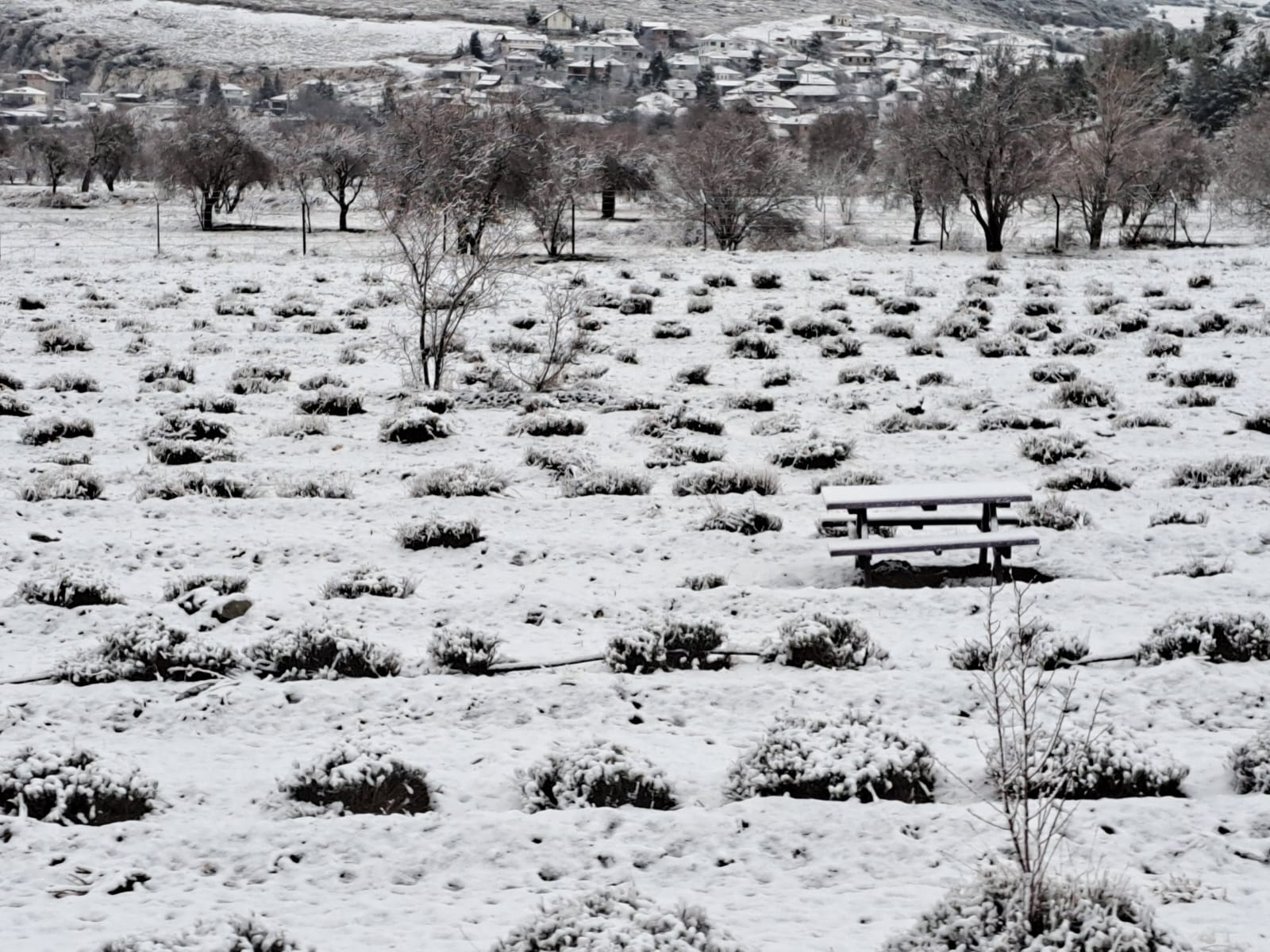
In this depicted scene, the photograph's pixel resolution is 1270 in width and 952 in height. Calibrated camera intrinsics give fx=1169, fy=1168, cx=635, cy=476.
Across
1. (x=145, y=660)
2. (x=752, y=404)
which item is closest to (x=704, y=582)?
(x=145, y=660)

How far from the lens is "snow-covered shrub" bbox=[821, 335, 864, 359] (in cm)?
1670

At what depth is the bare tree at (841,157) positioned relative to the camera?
2324 inches

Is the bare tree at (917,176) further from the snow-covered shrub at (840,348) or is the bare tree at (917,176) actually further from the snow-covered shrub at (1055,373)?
the snow-covered shrub at (1055,373)

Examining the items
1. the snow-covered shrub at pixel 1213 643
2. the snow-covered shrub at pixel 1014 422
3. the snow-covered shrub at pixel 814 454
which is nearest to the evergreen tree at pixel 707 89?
the snow-covered shrub at pixel 1014 422

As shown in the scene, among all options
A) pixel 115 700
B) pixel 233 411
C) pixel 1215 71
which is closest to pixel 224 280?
pixel 233 411

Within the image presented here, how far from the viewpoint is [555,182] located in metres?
37.6

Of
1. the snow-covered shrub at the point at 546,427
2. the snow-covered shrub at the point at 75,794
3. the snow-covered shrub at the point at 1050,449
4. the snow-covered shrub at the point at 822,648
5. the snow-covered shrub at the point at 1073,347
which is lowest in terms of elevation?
the snow-covered shrub at the point at 75,794

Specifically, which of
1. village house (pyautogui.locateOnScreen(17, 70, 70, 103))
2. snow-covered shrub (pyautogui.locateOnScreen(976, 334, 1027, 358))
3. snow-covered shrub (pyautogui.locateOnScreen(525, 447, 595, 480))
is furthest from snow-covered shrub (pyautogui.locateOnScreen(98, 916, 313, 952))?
village house (pyautogui.locateOnScreen(17, 70, 70, 103))

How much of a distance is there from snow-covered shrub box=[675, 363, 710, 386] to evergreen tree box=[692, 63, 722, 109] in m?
107

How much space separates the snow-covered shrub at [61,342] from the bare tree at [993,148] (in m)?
26.0

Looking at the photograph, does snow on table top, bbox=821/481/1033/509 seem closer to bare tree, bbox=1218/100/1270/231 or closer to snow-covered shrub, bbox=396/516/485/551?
snow-covered shrub, bbox=396/516/485/551

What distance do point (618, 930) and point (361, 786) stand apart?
1607 millimetres

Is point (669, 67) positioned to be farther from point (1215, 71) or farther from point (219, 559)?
point (219, 559)

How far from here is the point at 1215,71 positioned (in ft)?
259
